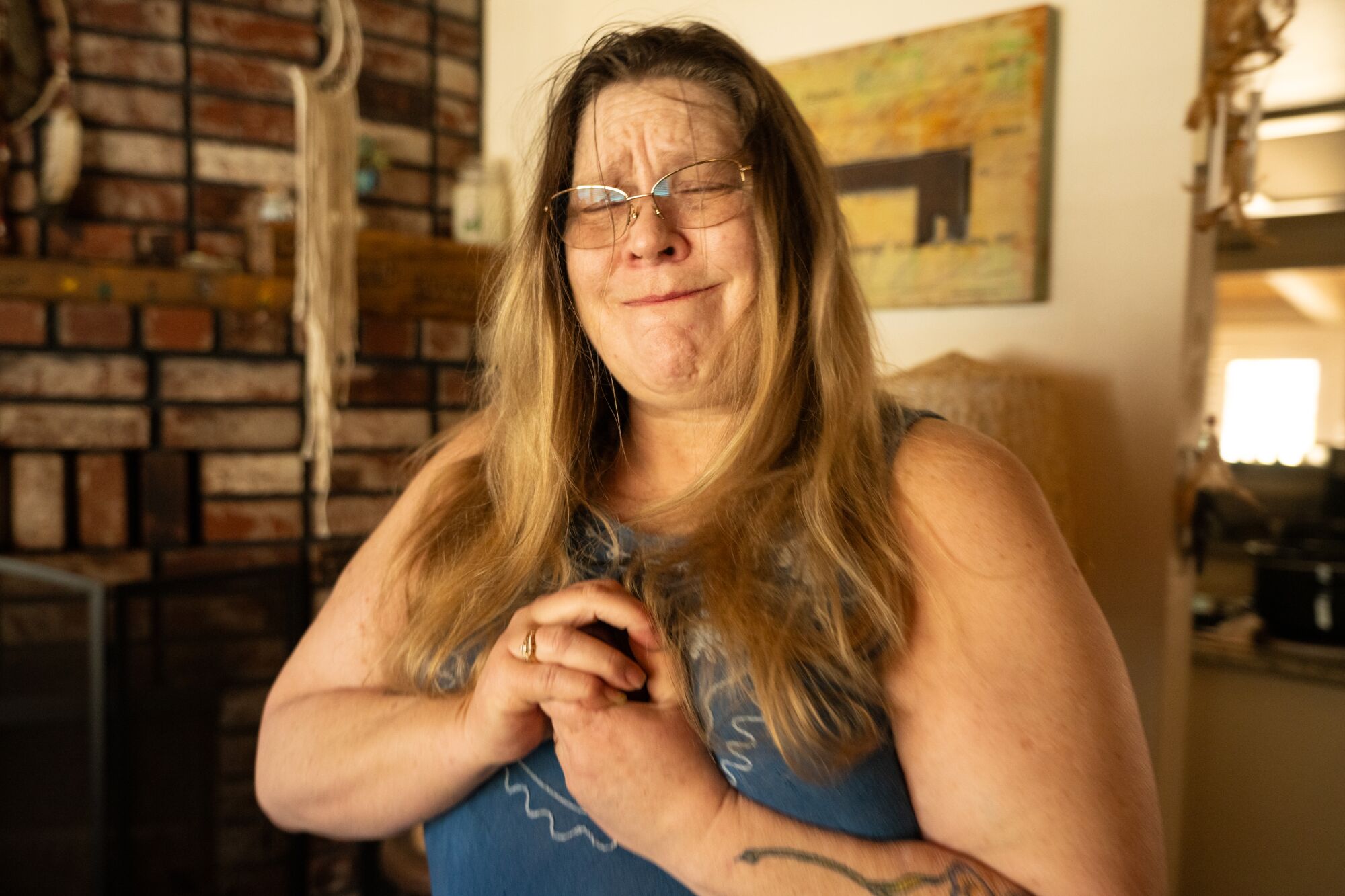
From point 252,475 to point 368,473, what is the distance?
0.26m

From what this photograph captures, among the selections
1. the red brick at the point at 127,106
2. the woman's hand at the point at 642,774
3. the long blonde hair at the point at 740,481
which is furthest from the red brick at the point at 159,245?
the woman's hand at the point at 642,774

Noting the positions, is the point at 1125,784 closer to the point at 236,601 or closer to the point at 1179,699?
the point at 1179,699

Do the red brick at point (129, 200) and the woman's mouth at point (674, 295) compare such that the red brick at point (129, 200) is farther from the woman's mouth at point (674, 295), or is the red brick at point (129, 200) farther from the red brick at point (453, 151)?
the woman's mouth at point (674, 295)

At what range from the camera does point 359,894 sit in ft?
6.89

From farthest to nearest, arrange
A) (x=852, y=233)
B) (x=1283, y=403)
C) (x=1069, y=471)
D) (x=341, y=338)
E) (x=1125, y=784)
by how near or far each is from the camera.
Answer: (x=1283, y=403), (x=341, y=338), (x=852, y=233), (x=1069, y=471), (x=1125, y=784)

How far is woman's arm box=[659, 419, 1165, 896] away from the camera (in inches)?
24.6

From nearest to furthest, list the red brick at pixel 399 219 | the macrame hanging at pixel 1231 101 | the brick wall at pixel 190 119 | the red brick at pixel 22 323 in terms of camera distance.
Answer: the macrame hanging at pixel 1231 101 → the red brick at pixel 22 323 → the brick wall at pixel 190 119 → the red brick at pixel 399 219

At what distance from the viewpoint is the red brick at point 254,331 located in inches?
77.0

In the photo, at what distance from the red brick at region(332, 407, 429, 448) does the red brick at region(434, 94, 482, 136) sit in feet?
2.58

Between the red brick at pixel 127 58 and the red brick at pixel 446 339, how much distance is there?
0.75 m

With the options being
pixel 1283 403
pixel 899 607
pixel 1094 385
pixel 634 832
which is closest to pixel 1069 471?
pixel 1094 385

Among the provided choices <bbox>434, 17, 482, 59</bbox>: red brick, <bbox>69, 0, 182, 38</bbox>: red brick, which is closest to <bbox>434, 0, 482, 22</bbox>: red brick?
<bbox>434, 17, 482, 59</bbox>: red brick

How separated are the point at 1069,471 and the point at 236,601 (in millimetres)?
1664

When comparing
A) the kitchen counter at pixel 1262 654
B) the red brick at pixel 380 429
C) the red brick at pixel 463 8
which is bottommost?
the kitchen counter at pixel 1262 654
